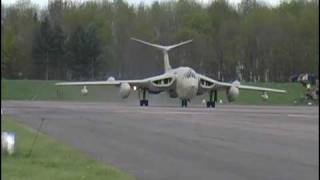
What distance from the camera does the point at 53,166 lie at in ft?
44.3

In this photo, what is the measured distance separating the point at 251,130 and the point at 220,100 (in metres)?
64.5

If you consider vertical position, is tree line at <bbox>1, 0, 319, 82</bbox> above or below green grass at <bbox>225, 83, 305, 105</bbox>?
above

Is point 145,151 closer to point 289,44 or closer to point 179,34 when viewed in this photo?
point 289,44

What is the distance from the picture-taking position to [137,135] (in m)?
23.4

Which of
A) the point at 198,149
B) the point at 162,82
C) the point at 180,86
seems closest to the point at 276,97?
the point at 162,82

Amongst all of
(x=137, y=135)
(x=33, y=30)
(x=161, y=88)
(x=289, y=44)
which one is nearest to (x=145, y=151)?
(x=137, y=135)

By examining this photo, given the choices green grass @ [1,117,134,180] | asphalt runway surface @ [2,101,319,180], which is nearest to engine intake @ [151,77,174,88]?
asphalt runway surface @ [2,101,319,180]

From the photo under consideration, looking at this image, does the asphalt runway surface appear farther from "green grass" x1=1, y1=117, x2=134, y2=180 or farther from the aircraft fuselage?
the aircraft fuselage

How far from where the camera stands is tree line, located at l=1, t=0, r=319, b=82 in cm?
10788

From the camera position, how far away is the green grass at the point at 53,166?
39.5 feet

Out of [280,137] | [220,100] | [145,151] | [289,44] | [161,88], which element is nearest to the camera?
[145,151]

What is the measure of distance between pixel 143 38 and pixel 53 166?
346ft

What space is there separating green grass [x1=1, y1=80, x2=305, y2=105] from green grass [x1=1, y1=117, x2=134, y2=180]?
6584 centimetres

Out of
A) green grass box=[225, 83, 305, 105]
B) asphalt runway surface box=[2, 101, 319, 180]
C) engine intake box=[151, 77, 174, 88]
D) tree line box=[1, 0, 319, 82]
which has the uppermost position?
tree line box=[1, 0, 319, 82]
